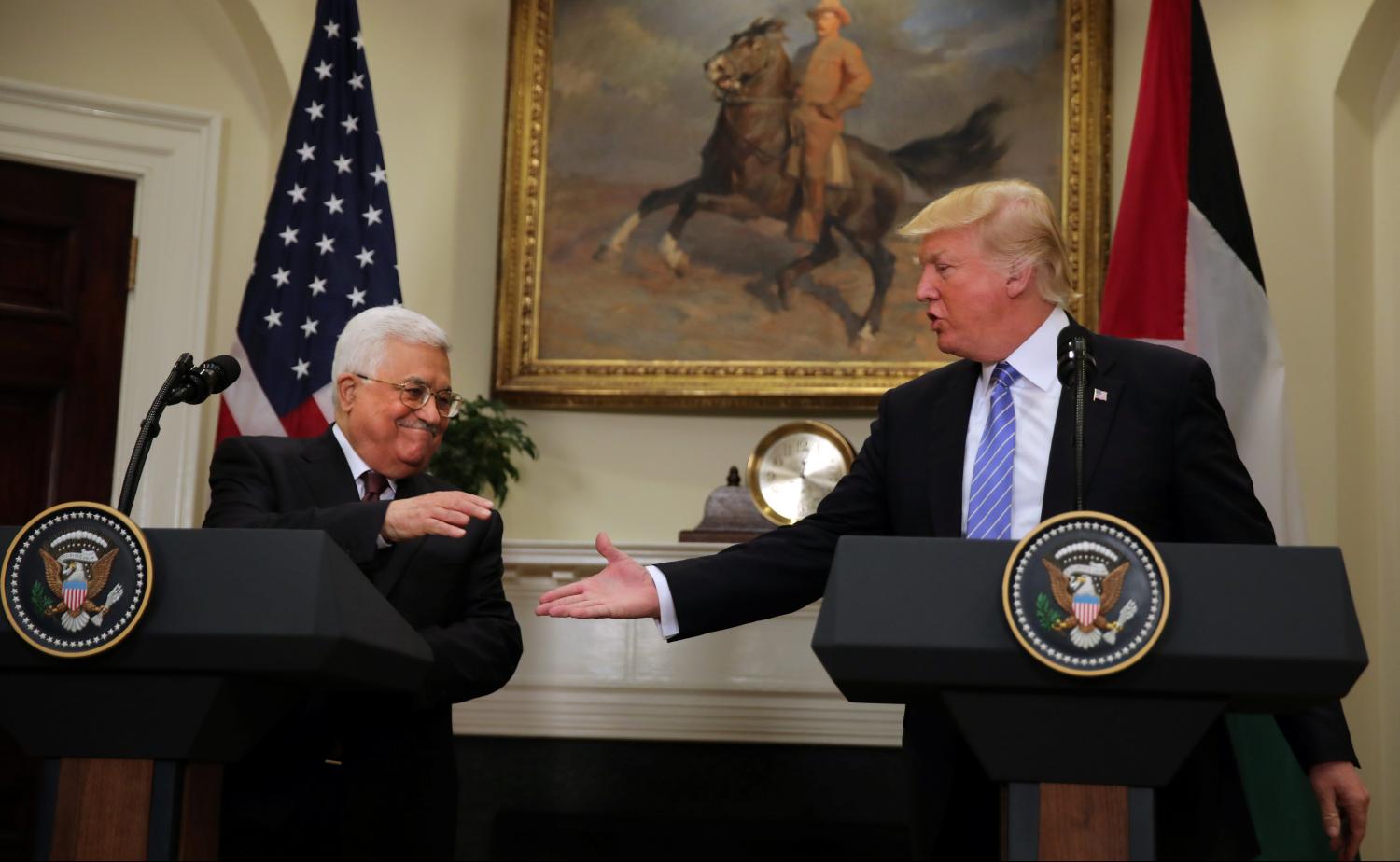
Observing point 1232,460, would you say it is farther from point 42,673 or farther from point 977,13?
point 977,13

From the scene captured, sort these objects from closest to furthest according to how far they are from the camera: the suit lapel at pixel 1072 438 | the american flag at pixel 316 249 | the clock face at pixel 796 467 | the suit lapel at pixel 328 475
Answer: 1. the suit lapel at pixel 1072 438
2. the suit lapel at pixel 328 475
3. the american flag at pixel 316 249
4. the clock face at pixel 796 467

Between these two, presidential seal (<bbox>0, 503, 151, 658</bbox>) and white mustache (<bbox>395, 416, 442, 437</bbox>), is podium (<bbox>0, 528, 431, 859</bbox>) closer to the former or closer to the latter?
presidential seal (<bbox>0, 503, 151, 658</bbox>)

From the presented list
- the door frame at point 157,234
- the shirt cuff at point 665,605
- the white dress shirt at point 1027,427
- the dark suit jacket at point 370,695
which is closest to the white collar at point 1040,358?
the white dress shirt at point 1027,427

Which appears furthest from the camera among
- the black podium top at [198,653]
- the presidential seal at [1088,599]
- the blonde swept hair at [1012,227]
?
the blonde swept hair at [1012,227]

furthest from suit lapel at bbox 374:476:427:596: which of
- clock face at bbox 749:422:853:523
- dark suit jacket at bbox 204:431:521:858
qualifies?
clock face at bbox 749:422:853:523

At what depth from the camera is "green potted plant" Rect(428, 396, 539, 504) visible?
16.7 ft

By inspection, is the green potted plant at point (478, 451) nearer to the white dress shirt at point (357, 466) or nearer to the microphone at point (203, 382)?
the white dress shirt at point (357, 466)

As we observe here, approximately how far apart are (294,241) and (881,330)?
2184 millimetres

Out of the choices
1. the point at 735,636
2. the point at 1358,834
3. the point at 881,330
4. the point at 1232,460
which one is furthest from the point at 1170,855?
the point at 881,330

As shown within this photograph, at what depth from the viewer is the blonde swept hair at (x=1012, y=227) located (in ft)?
8.60

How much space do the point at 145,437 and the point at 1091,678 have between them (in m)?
1.47

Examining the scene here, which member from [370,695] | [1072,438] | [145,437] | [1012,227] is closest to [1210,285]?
[1012,227]

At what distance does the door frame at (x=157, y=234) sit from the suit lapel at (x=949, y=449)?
3530 mm

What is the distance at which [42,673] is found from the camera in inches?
75.0
